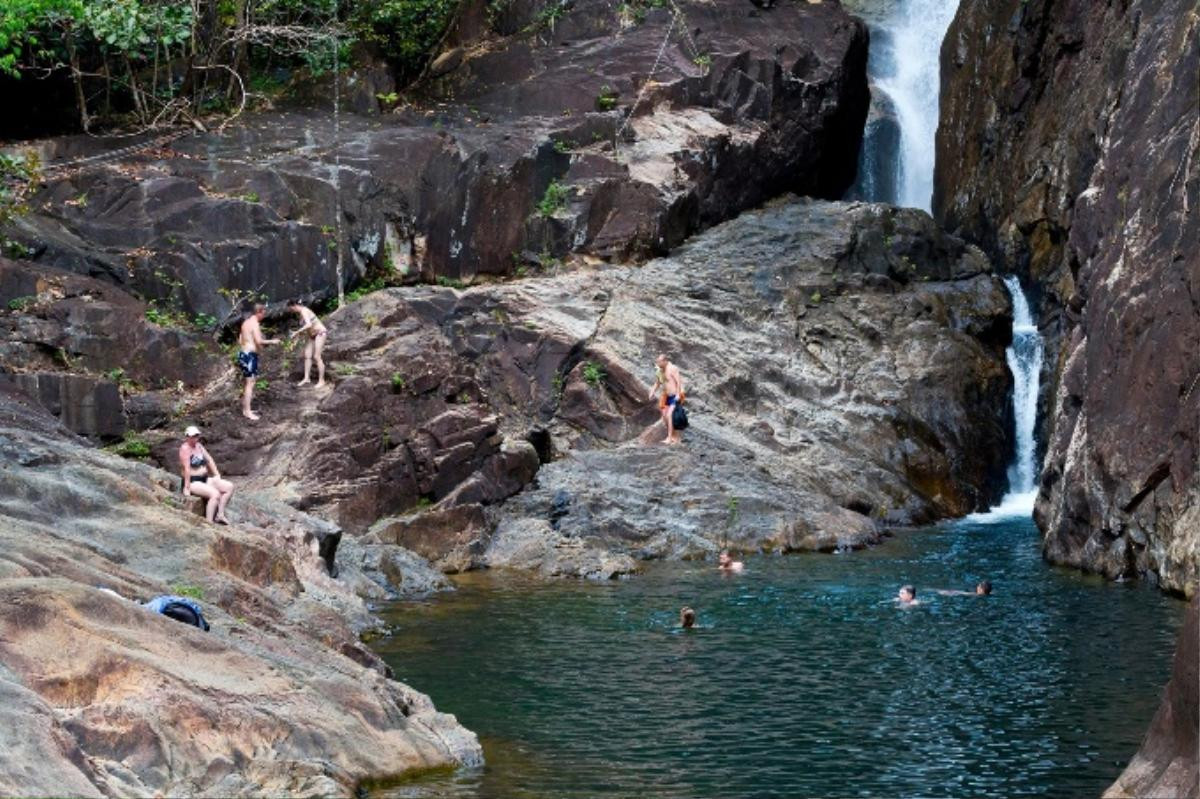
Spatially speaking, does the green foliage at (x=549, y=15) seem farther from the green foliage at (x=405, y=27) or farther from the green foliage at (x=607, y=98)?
the green foliage at (x=607, y=98)

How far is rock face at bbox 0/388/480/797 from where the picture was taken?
12289 mm

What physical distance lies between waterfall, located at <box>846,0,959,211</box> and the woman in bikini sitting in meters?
27.9

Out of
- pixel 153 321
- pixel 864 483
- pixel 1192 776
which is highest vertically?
pixel 1192 776

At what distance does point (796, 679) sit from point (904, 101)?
31.0 metres

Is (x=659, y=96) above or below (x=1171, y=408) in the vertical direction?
above

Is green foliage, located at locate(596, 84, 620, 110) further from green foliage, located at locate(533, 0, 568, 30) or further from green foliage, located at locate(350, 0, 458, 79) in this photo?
green foliage, located at locate(350, 0, 458, 79)

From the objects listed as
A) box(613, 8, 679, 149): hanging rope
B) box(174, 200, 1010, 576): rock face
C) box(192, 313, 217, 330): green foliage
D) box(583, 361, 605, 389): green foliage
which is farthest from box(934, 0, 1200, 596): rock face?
box(192, 313, 217, 330): green foliage

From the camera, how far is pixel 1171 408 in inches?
973

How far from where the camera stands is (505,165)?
38.1 m

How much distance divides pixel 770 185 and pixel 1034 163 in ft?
23.7

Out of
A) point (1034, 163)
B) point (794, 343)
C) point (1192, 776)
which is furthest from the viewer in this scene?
point (1034, 163)

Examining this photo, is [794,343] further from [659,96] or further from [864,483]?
[659,96]

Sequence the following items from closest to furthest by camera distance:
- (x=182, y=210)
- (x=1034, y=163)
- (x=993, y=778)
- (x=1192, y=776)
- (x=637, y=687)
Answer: (x=1192, y=776) < (x=993, y=778) < (x=637, y=687) < (x=182, y=210) < (x=1034, y=163)

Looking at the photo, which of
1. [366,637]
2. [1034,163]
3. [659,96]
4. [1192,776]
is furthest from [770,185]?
[1192,776]
